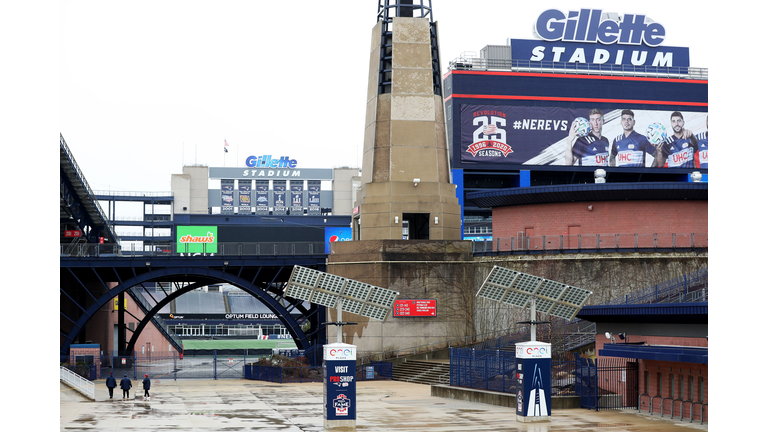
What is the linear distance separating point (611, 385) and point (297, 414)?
1334 cm

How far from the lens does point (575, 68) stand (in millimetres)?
106375

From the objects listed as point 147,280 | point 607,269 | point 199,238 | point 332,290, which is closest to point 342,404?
point 332,290

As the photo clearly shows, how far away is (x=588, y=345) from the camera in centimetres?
4694

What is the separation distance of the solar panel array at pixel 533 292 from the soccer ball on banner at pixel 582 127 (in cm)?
7223

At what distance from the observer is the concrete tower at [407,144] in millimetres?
57812

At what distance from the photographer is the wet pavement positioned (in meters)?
31.4


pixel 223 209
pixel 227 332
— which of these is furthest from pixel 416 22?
pixel 223 209

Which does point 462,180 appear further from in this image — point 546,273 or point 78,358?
point 78,358

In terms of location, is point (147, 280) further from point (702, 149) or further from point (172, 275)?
point (702, 149)

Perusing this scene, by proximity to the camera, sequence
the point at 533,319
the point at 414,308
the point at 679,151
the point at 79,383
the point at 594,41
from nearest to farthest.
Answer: the point at 533,319, the point at 79,383, the point at 414,308, the point at 679,151, the point at 594,41

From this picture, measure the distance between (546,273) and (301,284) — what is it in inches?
969

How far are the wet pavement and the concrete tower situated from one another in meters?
13.6

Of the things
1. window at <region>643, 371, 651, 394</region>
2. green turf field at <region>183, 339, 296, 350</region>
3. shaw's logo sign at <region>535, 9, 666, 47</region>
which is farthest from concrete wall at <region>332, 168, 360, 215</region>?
window at <region>643, 371, 651, 394</region>

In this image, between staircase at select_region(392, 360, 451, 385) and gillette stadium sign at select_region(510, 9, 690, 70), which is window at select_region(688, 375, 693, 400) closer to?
staircase at select_region(392, 360, 451, 385)
